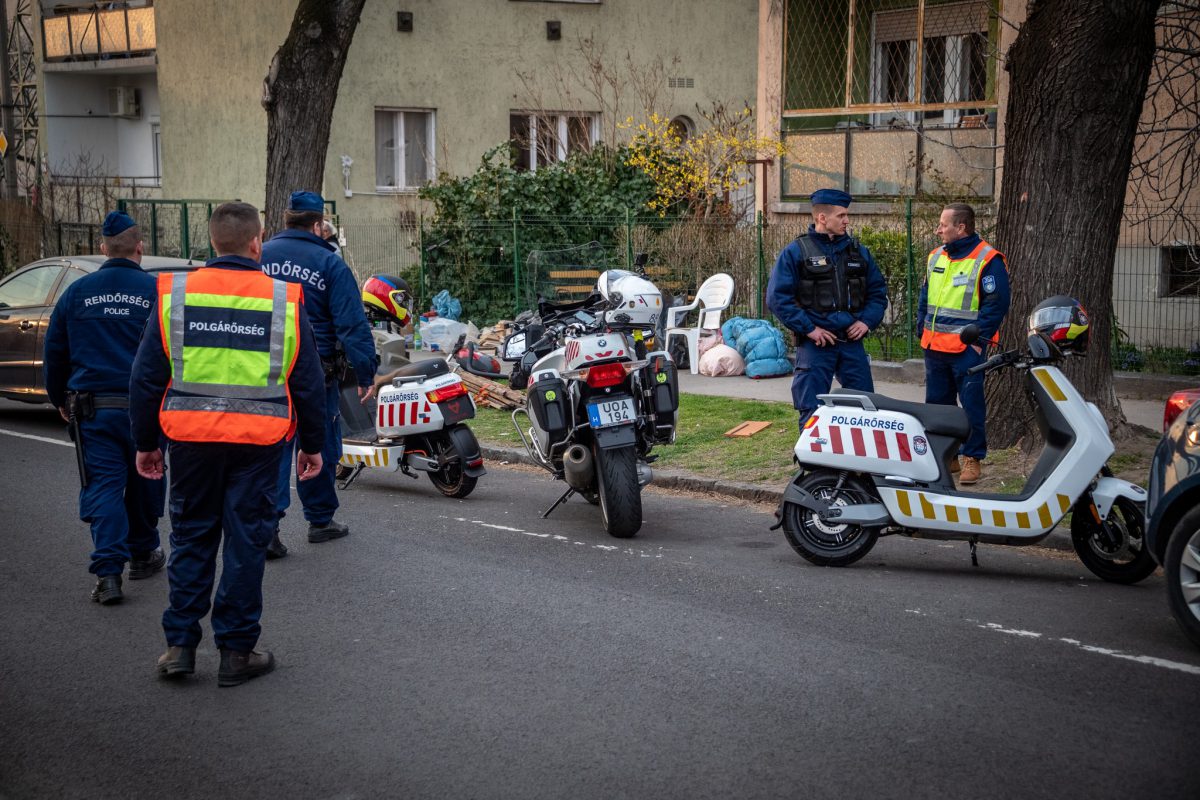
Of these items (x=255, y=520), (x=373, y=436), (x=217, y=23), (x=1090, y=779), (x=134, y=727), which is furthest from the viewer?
(x=217, y=23)

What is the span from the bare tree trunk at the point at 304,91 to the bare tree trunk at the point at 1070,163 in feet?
27.2

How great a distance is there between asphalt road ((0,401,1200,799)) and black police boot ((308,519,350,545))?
0.17 meters

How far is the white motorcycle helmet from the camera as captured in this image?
27.2 feet

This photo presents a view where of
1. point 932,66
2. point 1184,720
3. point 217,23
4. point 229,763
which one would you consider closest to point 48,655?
point 229,763

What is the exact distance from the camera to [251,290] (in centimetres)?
547

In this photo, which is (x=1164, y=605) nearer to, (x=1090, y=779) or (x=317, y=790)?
(x=1090, y=779)

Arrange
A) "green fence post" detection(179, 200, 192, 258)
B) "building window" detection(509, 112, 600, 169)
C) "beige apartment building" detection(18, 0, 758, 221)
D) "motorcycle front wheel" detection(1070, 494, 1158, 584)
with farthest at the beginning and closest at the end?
"building window" detection(509, 112, 600, 169) < "beige apartment building" detection(18, 0, 758, 221) < "green fence post" detection(179, 200, 192, 258) < "motorcycle front wheel" detection(1070, 494, 1158, 584)

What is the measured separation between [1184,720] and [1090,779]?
28.7 inches

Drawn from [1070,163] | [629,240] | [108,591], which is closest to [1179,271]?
[1070,163]

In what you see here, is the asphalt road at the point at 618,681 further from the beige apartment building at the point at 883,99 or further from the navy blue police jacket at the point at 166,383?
the beige apartment building at the point at 883,99

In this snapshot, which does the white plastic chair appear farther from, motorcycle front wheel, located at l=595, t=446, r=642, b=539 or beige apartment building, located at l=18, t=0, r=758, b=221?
beige apartment building, located at l=18, t=0, r=758, b=221

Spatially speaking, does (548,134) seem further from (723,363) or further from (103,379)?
(103,379)

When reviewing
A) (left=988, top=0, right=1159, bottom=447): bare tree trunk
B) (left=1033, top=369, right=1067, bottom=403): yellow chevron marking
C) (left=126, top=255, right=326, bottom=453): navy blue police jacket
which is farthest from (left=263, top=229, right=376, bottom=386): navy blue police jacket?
(left=988, top=0, right=1159, bottom=447): bare tree trunk

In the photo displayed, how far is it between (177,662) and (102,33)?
27.4 metres
